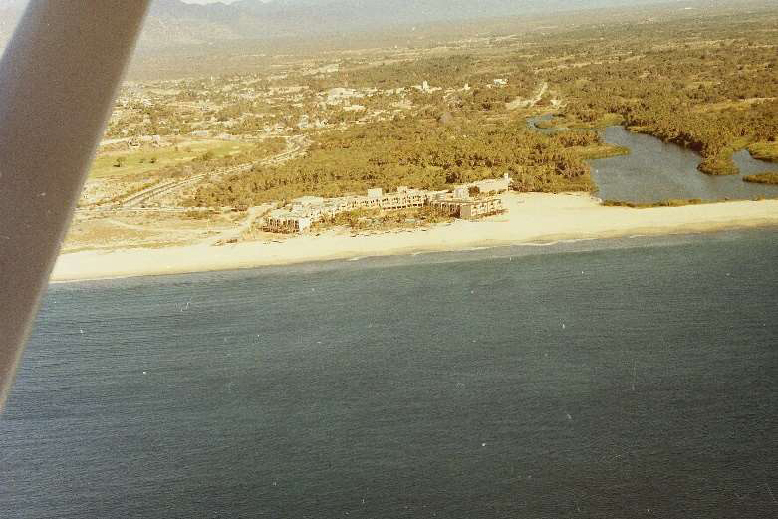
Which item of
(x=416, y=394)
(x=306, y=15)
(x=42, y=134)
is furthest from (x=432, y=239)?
(x=306, y=15)

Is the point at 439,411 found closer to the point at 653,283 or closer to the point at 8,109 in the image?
the point at 653,283

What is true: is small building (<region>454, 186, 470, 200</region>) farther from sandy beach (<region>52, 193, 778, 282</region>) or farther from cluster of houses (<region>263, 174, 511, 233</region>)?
sandy beach (<region>52, 193, 778, 282</region>)

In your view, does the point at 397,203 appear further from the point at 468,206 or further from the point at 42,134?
the point at 42,134

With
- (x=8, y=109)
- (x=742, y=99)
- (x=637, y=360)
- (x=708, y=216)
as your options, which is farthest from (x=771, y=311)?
(x=742, y=99)

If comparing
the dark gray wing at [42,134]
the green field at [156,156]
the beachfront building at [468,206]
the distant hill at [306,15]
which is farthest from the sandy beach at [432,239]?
the distant hill at [306,15]

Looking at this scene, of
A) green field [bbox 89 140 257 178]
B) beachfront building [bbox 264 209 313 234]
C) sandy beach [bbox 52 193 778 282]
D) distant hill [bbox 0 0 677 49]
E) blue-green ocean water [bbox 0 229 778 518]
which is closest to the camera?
blue-green ocean water [bbox 0 229 778 518]

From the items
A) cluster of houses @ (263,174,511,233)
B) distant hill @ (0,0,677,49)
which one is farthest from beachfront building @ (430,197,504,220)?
distant hill @ (0,0,677,49)
